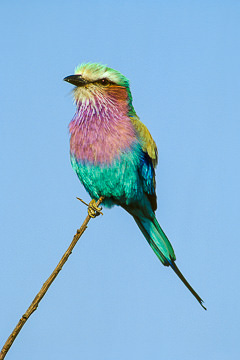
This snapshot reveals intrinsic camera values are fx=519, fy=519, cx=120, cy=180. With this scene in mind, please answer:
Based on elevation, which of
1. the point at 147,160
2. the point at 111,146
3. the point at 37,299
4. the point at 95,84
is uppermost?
the point at 95,84

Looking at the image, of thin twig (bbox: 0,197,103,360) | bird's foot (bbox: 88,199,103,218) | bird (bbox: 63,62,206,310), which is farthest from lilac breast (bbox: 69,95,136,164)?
thin twig (bbox: 0,197,103,360)

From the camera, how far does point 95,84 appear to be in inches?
170

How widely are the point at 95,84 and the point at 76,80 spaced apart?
7.0 inches

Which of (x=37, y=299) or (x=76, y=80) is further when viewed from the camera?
(x=76, y=80)

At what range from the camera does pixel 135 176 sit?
4.25 metres

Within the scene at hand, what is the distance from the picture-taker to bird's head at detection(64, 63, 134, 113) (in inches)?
168

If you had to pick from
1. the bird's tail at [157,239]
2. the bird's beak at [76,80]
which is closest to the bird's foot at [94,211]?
the bird's tail at [157,239]

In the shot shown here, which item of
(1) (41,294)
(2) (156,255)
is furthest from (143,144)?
(1) (41,294)

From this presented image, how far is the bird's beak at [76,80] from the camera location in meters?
4.20

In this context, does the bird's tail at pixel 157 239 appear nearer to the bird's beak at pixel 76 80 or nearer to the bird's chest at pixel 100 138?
the bird's chest at pixel 100 138

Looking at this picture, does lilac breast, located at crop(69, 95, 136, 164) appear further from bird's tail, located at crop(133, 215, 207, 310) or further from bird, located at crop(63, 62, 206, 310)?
bird's tail, located at crop(133, 215, 207, 310)

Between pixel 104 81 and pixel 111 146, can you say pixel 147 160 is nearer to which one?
pixel 111 146

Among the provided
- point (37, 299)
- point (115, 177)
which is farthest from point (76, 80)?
point (37, 299)

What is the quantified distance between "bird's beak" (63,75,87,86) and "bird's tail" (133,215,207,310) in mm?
1276
